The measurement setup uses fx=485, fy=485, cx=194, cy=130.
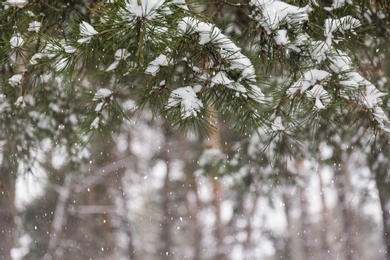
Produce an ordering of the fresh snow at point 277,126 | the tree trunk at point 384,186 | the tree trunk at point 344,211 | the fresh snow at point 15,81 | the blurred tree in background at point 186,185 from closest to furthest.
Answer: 1. the fresh snow at point 277,126
2. the fresh snow at point 15,81
3. the blurred tree in background at point 186,185
4. the tree trunk at point 384,186
5. the tree trunk at point 344,211

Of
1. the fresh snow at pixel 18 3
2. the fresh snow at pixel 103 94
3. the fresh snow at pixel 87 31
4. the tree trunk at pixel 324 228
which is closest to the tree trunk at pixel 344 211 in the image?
the tree trunk at pixel 324 228

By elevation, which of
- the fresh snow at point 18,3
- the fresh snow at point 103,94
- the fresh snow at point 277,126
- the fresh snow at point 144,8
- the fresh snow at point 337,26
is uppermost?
the fresh snow at point 18,3

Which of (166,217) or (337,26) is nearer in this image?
(337,26)

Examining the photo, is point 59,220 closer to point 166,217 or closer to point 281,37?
point 166,217

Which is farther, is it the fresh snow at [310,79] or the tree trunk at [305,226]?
the tree trunk at [305,226]

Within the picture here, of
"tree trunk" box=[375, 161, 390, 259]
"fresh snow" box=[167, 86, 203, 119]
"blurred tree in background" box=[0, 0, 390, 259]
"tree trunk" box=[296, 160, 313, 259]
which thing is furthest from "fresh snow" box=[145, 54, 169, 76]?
"tree trunk" box=[296, 160, 313, 259]

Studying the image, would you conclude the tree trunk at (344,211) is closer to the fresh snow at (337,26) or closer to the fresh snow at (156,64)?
the fresh snow at (337,26)

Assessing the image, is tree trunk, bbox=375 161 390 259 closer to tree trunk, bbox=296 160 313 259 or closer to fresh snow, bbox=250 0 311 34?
tree trunk, bbox=296 160 313 259

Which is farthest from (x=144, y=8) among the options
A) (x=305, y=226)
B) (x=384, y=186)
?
(x=305, y=226)

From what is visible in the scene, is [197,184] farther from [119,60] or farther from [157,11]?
[157,11]

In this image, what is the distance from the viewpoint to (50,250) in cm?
456

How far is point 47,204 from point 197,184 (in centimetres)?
149

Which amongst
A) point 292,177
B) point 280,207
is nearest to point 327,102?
point 292,177

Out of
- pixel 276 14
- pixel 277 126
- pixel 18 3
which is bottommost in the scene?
pixel 277 126
